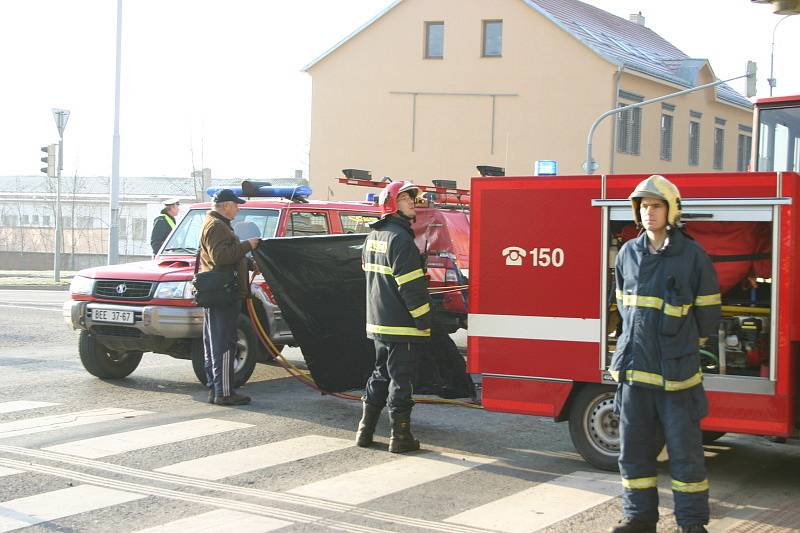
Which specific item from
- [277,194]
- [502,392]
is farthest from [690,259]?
[277,194]

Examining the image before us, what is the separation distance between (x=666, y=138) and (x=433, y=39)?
399 inches

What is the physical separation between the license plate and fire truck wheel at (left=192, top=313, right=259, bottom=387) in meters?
0.70

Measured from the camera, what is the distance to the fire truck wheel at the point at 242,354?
10703mm

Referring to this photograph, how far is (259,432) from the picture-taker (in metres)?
8.73

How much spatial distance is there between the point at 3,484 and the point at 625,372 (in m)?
4.01

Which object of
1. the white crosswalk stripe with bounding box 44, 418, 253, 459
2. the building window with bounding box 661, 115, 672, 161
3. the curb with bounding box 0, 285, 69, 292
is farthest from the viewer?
the building window with bounding box 661, 115, 672, 161

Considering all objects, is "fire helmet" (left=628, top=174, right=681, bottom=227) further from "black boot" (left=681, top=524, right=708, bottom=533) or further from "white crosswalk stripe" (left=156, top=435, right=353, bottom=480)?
"white crosswalk stripe" (left=156, top=435, right=353, bottom=480)

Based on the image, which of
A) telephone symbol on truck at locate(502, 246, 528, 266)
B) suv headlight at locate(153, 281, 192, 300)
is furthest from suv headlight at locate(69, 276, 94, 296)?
telephone symbol on truck at locate(502, 246, 528, 266)

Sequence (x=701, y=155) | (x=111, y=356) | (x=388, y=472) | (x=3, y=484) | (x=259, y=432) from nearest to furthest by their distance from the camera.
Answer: (x=3, y=484)
(x=388, y=472)
(x=259, y=432)
(x=111, y=356)
(x=701, y=155)

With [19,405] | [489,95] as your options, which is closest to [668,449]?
[19,405]

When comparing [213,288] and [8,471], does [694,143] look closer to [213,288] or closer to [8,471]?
[213,288]

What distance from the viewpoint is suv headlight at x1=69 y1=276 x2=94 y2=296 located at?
11031 mm

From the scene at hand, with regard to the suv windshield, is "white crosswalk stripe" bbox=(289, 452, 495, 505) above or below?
below

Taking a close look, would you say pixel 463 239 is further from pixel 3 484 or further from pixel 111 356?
pixel 3 484
